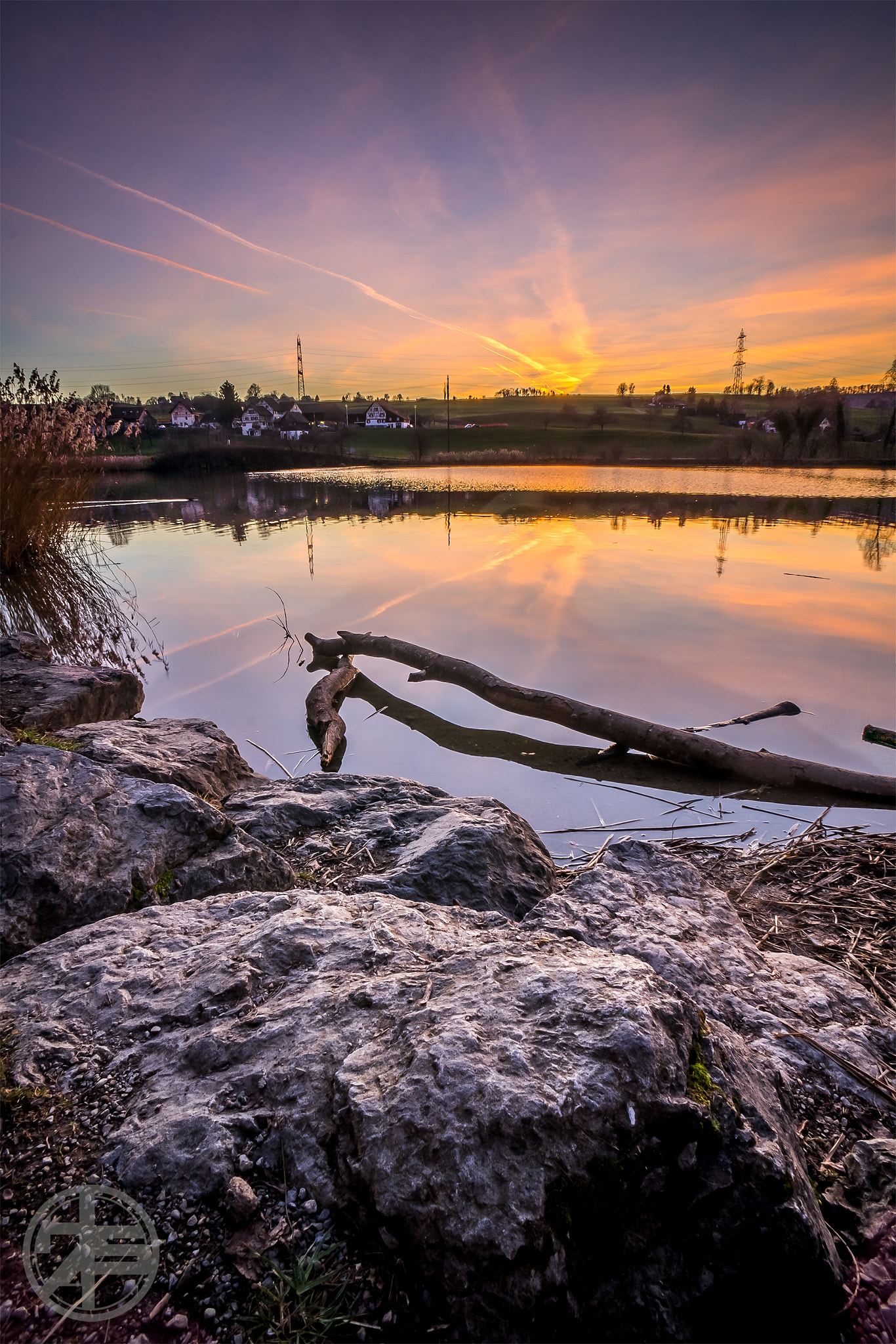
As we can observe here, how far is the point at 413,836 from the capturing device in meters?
3.96

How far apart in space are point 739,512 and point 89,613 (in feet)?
91.8

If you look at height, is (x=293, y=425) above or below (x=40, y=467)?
above

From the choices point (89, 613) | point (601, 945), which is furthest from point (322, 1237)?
point (89, 613)

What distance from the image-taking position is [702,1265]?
148cm

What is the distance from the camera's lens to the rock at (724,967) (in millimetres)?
2285

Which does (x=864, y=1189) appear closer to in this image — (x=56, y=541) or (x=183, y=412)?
(x=56, y=541)

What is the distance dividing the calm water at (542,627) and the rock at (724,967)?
203 centimetres

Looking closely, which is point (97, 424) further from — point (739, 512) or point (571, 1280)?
point (739, 512)

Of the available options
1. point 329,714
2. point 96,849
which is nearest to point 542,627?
point 329,714

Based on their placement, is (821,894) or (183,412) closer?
(821,894)

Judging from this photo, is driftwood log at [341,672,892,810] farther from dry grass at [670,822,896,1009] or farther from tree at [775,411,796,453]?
tree at [775,411,796,453]

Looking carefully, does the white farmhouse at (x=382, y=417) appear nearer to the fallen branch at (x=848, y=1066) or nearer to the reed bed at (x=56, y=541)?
the reed bed at (x=56, y=541)

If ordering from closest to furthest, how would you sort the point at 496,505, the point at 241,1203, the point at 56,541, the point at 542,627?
the point at 241,1203 < the point at 542,627 < the point at 56,541 < the point at 496,505

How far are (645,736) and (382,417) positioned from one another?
131551 millimetres
